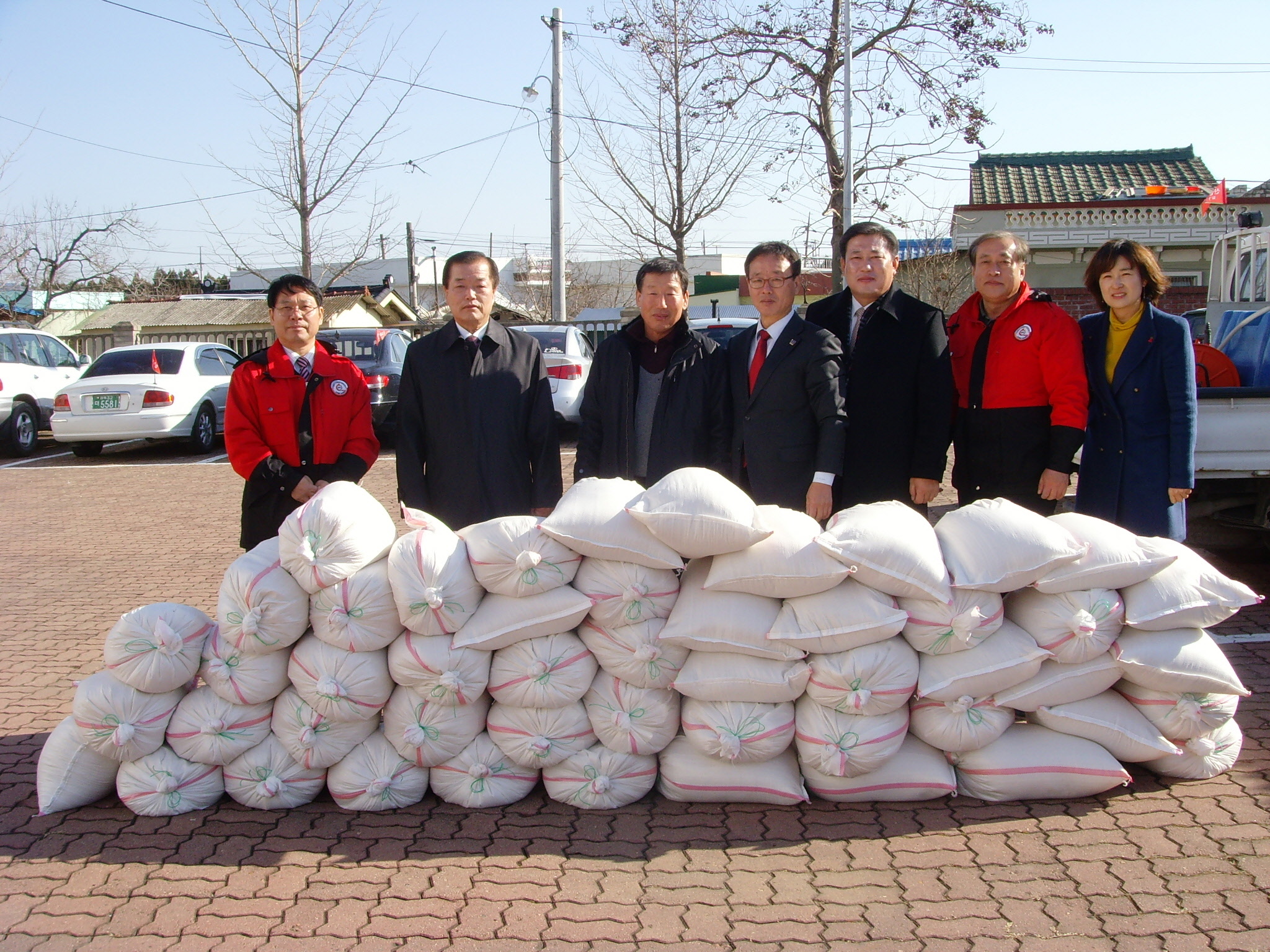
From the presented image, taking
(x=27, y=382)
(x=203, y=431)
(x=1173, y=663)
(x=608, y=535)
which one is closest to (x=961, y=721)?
(x=1173, y=663)

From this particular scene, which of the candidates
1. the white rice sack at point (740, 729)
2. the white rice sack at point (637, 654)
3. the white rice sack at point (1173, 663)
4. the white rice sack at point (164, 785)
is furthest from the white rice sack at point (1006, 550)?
the white rice sack at point (164, 785)

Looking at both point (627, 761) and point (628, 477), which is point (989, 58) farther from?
point (627, 761)

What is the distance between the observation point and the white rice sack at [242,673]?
3145 millimetres

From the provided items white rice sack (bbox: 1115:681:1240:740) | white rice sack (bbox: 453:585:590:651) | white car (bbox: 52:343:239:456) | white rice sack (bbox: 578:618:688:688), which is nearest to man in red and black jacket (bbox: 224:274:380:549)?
white rice sack (bbox: 453:585:590:651)

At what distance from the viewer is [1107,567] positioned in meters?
3.06

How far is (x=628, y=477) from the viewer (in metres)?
4.11

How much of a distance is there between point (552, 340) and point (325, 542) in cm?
990

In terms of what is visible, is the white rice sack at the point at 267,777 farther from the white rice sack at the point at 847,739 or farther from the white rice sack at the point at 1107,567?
the white rice sack at the point at 1107,567

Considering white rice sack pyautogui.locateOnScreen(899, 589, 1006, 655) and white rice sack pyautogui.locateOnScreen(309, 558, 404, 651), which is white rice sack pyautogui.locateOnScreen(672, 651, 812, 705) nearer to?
white rice sack pyautogui.locateOnScreen(899, 589, 1006, 655)

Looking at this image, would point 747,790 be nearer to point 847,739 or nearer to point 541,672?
point 847,739

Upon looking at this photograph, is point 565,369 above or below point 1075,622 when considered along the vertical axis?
above

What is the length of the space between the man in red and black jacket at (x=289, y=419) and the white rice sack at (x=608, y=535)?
1.36m

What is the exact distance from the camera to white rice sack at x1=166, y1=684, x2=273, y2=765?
3168mm

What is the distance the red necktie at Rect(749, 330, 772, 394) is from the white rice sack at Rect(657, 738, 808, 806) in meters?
1.54
